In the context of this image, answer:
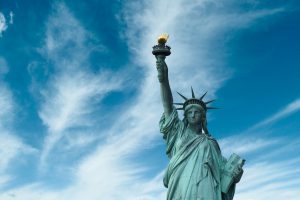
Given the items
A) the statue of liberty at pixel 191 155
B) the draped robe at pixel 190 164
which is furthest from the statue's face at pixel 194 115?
the draped robe at pixel 190 164

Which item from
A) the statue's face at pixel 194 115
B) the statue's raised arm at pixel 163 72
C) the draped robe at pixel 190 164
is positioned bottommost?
the draped robe at pixel 190 164

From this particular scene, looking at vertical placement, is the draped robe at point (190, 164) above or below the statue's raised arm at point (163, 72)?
below

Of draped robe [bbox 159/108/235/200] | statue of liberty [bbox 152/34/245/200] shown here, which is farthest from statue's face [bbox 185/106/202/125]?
draped robe [bbox 159/108/235/200]

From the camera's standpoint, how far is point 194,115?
1427cm

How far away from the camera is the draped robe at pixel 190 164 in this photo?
41.9 feet

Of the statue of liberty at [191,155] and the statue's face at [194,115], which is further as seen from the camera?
the statue's face at [194,115]

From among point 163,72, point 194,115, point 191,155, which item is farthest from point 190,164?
point 163,72

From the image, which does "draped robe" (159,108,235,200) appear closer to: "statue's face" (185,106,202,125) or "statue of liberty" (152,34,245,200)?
"statue of liberty" (152,34,245,200)

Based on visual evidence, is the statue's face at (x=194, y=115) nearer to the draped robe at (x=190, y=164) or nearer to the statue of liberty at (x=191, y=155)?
the statue of liberty at (x=191, y=155)

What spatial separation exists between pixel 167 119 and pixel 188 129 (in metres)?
0.68

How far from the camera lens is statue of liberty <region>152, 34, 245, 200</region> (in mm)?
12875

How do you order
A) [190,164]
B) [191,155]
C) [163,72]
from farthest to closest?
[163,72] → [191,155] → [190,164]

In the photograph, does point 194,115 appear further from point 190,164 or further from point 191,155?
point 190,164

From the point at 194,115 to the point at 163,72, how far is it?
1.49 m
